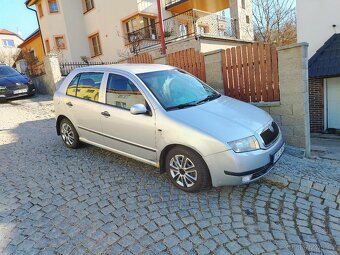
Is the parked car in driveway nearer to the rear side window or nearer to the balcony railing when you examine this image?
the balcony railing

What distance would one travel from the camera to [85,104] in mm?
4660

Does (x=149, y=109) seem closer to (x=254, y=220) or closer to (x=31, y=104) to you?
(x=254, y=220)

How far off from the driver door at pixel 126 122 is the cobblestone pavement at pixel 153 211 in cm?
45

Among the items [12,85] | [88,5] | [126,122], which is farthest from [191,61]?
[88,5]

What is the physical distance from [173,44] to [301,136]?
8.97 meters

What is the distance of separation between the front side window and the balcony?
1509 cm

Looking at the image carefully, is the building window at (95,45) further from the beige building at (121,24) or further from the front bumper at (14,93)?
the front bumper at (14,93)

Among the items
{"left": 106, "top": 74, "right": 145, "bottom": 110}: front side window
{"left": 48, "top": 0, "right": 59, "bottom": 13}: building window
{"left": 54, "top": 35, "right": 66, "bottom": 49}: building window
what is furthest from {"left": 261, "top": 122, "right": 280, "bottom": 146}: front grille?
{"left": 48, "top": 0, "right": 59, "bottom": 13}: building window

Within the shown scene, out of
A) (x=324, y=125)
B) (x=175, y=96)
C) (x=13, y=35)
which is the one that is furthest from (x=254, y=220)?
(x=13, y=35)

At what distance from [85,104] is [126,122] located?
113cm

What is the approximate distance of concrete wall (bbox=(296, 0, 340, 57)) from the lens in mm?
11844

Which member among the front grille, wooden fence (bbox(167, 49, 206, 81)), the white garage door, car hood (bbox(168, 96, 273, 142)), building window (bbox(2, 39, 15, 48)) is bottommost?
the white garage door

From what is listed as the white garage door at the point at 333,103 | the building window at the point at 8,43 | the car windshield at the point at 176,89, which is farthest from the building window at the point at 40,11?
the building window at the point at 8,43

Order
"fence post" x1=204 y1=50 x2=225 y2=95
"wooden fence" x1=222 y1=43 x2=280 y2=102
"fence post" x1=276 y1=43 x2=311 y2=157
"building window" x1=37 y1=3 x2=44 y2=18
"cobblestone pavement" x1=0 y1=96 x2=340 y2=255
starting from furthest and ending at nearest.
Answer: "building window" x1=37 y1=3 x2=44 y2=18 < "fence post" x1=204 y1=50 x2=225 y2=95 < "wooden fence" x1=222 y1=43 x2=280 y2=102 < "fence post" x1=276 y1=43 x2=311 y2=157 < "cobblestone pavement" x1=0 y1=96 x2=340 y2=255
